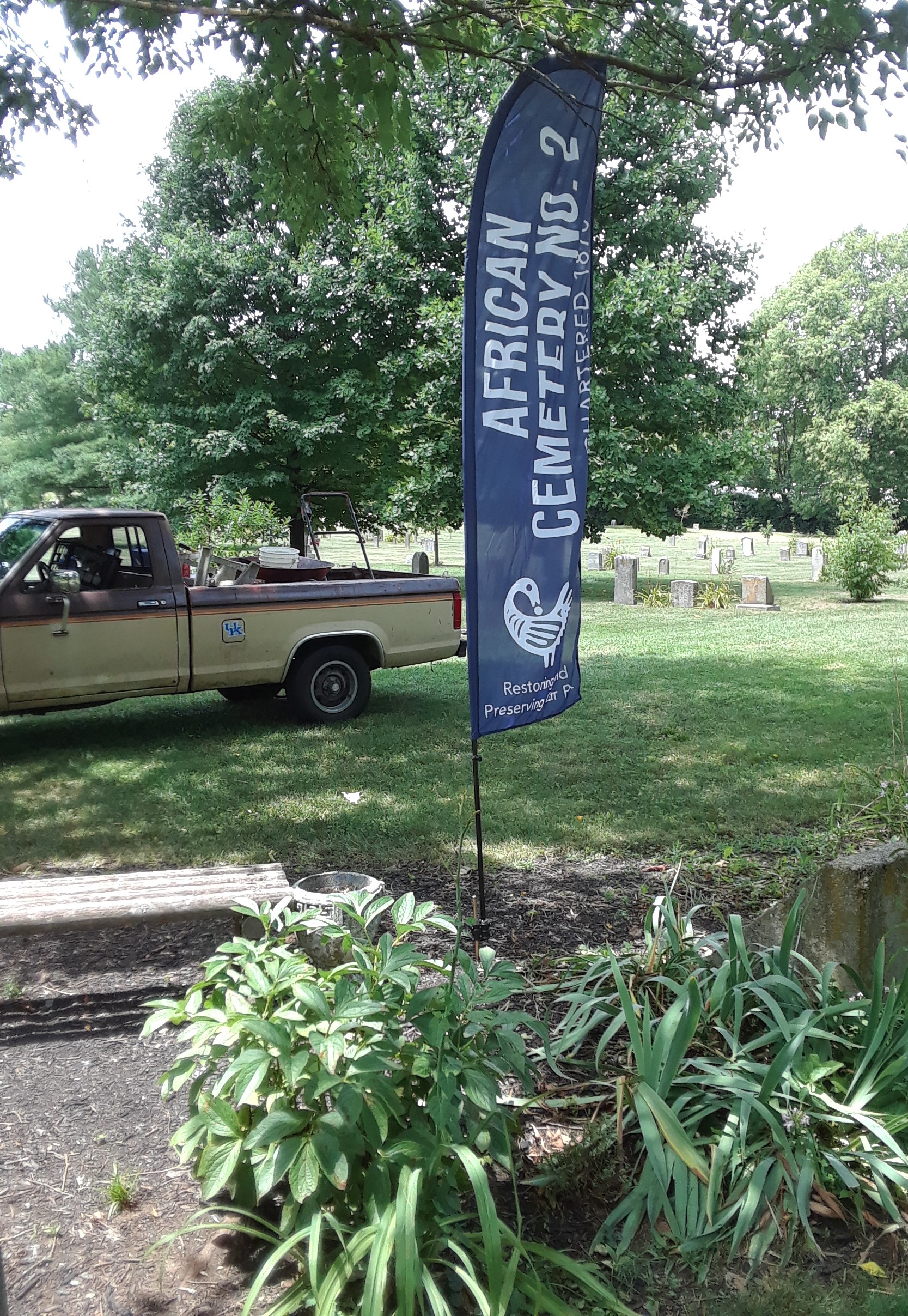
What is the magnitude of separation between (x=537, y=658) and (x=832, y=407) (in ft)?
179

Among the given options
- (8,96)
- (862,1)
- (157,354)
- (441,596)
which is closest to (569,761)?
(441,596)

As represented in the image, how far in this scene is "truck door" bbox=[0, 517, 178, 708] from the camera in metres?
7.35

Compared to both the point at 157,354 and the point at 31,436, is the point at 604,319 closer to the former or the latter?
the point at 157,354

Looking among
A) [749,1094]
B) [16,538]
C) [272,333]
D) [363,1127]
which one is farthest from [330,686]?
[272,333]

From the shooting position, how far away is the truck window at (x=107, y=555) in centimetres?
778

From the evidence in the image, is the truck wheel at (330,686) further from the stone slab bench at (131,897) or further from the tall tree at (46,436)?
the tall tree at (46,436)

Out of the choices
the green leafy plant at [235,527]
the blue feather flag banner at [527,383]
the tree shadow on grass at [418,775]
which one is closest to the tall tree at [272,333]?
the green leafy plant at [235,527]

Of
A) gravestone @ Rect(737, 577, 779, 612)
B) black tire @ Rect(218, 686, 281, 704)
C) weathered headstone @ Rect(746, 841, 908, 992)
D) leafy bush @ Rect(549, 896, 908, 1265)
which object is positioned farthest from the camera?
gravestone @ Rect(737, 577, 779, 612)

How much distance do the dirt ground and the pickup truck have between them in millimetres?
2506

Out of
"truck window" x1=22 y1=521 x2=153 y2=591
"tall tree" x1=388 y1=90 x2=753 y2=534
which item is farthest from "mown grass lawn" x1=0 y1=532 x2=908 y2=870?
"tall tree" x1=388 y1=90 x2=753 y2=534

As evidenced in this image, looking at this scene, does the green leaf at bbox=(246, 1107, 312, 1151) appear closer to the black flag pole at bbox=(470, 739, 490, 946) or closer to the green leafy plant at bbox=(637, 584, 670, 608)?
the black flag pole at bbox=(470, 739, 490, 946)

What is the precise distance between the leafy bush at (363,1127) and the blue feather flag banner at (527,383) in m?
1.74

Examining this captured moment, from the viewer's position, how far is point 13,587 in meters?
7.34

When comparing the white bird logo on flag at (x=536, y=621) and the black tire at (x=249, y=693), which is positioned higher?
the white bird logo on flag at (x=536, y=621)
